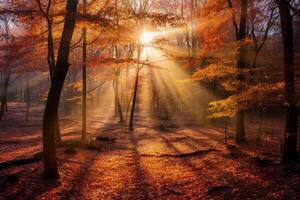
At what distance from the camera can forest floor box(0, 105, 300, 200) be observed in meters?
8.91

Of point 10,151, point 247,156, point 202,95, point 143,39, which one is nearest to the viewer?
point 247,156

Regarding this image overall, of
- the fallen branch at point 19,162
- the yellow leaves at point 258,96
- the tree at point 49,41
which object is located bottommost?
the fallen branch at point 19,162

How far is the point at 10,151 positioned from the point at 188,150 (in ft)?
31.9

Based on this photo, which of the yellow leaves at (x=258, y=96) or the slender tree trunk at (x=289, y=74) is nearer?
the slender tree trunk at (x=289, y=74)

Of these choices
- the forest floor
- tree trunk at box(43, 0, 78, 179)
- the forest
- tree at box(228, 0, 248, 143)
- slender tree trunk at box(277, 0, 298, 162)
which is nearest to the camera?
the forest floor

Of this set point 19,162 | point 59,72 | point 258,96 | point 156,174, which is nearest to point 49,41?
point 59,72

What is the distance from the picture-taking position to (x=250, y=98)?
11.6 metres

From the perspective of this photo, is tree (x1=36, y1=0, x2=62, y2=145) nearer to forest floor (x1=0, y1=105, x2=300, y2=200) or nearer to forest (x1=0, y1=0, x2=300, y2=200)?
forest (x1=0, y1=0, x2=300, y2=200)

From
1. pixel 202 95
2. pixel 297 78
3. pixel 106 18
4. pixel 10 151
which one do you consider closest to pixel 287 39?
pixel 297 78

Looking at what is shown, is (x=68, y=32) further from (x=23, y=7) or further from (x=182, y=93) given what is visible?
(x=182, y=93)

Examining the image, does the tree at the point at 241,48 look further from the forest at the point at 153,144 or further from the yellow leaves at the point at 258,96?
the yellow leaves at the point at 258,96

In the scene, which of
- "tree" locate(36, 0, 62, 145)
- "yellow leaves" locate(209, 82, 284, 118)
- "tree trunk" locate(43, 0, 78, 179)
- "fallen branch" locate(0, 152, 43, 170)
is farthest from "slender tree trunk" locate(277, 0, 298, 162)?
"fallen branch" locate(0, 152, 43, 170)

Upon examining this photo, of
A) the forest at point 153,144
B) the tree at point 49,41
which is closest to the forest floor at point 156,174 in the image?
the forest at point 153,144

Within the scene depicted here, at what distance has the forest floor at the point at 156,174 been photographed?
8906mm
